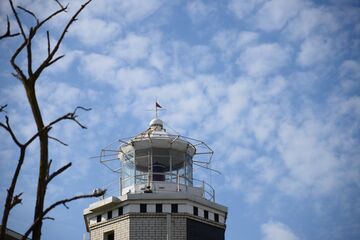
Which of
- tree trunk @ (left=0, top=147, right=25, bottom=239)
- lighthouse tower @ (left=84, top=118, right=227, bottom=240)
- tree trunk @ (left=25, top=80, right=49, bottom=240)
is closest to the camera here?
tree trunk @ (left=0, top=147, right=25, bottom=239)

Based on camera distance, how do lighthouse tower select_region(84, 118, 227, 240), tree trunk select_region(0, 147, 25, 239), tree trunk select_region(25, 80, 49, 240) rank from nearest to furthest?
tree trunk select_region(0, 147, 25, 239), tree trunk select_region(25, 80, 49, 240), lighthouse tower select_region(84, 118, 227, 240)

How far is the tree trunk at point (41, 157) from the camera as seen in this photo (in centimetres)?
538

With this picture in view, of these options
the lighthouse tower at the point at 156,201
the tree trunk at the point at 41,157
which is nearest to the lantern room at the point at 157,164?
the lighthouse tower at the point at 156,201

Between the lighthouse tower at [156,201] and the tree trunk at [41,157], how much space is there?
68.6 ft

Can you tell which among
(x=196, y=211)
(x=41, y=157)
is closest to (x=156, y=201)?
(x=196, y=211)

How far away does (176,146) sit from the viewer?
90.0ft

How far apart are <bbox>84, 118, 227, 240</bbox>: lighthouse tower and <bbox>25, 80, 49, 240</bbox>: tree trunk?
68.6 feet

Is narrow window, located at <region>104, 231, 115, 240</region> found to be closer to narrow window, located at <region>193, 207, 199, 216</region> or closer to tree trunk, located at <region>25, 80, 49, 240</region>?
narrow window, located at <region>193, 207, 199, 216</region>

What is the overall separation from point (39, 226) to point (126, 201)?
21.2 metres

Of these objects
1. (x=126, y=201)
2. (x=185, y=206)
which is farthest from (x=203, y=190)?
(x=126, y=201)

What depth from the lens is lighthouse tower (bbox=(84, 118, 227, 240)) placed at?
26.3 m

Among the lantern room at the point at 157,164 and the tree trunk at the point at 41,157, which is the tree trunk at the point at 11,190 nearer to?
the tree trunk at the point at 41,157

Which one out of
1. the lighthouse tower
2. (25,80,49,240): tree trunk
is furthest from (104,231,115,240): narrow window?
(25,80,49,240): tree trunk

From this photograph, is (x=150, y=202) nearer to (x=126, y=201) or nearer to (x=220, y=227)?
(x=126, y=201)
